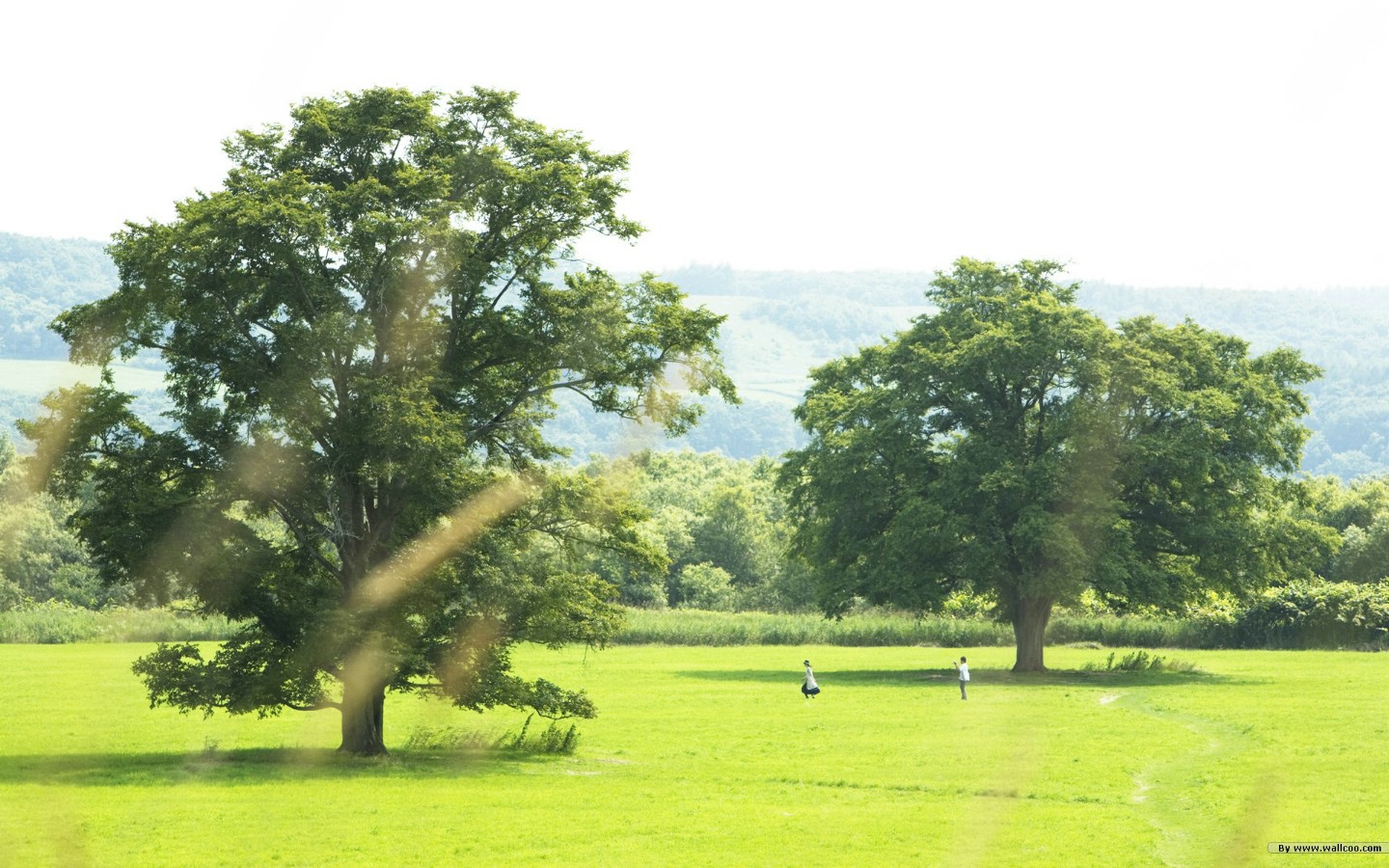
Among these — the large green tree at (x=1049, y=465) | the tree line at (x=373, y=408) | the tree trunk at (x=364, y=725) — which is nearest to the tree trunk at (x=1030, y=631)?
the large green tree at (x=1049, y=465)

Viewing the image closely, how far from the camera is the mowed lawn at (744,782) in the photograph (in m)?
22.4

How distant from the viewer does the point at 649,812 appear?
25.8 meters

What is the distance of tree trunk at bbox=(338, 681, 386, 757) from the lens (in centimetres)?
3262

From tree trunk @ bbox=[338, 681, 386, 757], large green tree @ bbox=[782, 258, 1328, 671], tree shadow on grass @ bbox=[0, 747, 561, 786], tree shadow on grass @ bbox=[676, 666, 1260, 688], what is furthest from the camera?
large green tree @ bbox=[782, 258, 1328, 671]

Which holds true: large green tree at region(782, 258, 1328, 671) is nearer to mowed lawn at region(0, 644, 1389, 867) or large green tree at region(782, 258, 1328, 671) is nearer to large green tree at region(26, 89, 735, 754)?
mowed lawn at region(0, 644, 1389, 867)

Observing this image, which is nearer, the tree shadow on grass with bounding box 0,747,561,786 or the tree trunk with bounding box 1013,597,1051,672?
the tree shadow on grass with bounding box 0,747,561,786

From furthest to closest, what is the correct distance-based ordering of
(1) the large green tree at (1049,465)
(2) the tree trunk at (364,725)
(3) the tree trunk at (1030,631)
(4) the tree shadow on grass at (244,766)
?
(3) the tree trunk at (1030,631), (1) the large green tree at (1049,465), (2) the tree trunk at (364,725), (4) the tree shadow on grass at (244,766)

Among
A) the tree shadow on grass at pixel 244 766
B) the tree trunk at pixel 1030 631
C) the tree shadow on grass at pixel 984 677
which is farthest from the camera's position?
the tree trunk at pixel 1030 631

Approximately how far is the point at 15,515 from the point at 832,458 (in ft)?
222

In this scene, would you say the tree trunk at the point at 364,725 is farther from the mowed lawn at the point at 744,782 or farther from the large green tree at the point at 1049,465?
the large green tree at the point at 1049,465

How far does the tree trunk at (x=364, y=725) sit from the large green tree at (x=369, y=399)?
61mm

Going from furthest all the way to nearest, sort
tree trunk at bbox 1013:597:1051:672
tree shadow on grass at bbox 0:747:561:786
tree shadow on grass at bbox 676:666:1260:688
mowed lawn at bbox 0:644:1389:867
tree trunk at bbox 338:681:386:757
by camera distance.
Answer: tree trunk at bbox 1013:597:1051:672, tree shadow on grass at bbox 676:666:1260:688, tree trunk at bbox 338:681:386:757, tree shadow on grass at bbox 0:747:561:786, mowed lawn at bbox 0:644:1389:867

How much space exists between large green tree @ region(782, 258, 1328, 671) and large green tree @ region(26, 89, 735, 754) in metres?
25.2

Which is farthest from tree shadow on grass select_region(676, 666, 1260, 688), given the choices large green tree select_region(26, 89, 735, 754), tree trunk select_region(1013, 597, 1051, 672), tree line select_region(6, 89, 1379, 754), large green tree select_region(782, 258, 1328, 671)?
large green tree select_region(26, 89, 735, 754)
